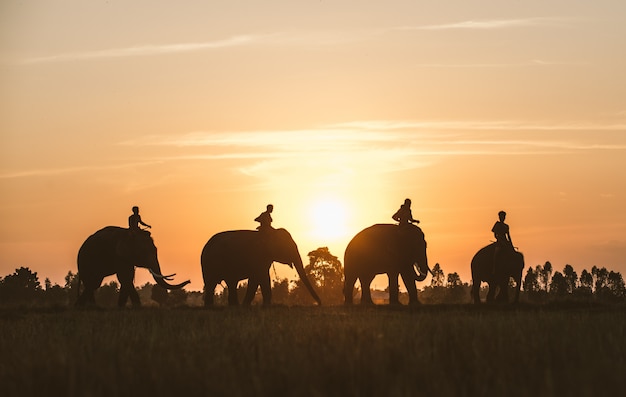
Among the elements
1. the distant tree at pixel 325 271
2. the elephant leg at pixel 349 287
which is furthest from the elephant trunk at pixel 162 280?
the distant tree at pixel 325 271

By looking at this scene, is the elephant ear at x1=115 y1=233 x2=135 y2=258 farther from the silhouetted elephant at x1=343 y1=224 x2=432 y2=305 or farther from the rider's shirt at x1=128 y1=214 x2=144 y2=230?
the silhouetted elephant at x1=343 y1=224 x2=432 y2=305

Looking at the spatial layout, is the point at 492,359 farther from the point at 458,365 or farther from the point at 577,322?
the point at 577,322

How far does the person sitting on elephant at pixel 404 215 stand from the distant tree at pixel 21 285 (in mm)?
60077

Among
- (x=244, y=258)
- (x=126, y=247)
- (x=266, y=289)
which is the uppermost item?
(x=126, y=247)

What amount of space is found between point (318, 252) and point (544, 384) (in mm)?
82613

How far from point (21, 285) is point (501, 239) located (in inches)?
2527

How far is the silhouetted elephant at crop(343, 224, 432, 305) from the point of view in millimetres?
40094

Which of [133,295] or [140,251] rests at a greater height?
[140,251]

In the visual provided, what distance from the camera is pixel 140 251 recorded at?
40.8 metres

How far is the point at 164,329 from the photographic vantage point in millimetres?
22438

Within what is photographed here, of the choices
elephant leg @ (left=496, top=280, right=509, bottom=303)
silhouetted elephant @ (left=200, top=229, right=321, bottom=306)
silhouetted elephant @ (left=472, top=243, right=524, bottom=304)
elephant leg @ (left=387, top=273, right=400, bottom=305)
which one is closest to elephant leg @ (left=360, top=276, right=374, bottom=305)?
elephant leg @ (left=387, top=273, right=400, bottom=305)

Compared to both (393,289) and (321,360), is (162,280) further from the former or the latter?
(321,360)

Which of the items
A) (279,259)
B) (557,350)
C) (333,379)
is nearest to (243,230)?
(279,259)

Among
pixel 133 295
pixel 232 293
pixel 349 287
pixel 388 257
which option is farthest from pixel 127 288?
pixel 388 257
